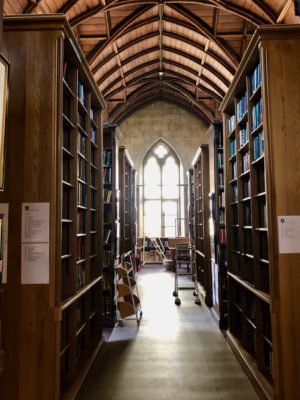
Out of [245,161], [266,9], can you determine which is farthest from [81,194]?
[266,9]

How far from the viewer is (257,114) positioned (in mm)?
2975

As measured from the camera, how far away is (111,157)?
5078 mm

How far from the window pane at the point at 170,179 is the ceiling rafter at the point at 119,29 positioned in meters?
6.35

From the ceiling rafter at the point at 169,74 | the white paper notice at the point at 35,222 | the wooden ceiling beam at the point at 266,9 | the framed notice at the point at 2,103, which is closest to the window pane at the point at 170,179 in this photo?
the ceiling rafter at the point at 169,74

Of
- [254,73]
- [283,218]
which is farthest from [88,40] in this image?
[283,218]

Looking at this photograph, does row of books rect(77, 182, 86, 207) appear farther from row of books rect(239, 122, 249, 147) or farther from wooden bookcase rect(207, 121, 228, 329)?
wooden bookcase rect(207, 121, 228, 329)

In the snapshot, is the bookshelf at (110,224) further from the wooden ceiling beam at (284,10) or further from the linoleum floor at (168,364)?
the wooden ceiling beam at (284,10)

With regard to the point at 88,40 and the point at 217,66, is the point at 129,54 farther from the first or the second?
the point at 217,66

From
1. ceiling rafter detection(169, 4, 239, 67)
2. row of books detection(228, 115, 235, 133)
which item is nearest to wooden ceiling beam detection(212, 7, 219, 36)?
ceiling rafter detection(169, 4, 239, 67)

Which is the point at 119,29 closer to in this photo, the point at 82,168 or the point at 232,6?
the point at 232,6

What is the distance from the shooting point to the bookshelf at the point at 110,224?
16.2 feet

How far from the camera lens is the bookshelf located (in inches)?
195

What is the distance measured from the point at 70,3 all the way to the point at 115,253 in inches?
215

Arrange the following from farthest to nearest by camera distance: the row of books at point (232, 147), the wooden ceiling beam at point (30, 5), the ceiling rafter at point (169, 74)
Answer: the ceiling rafter at point (169, 74) < the wooden ceiling beam at point (30, 5) < the row of books at point (232, 147)
